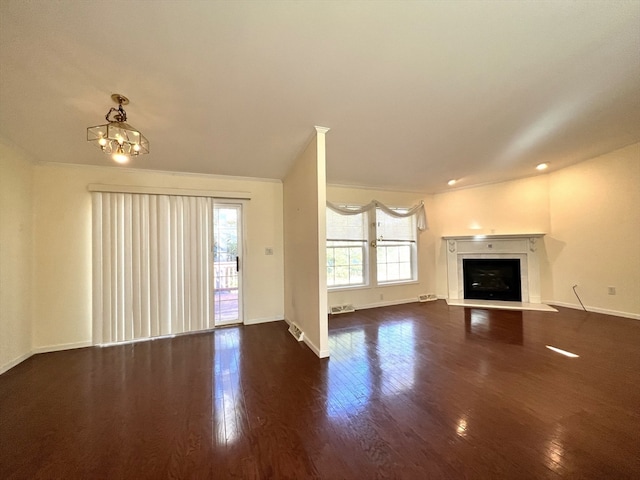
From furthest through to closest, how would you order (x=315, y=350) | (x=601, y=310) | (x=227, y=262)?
(x=601, y=310), (x=227, y=262), (x=315, y=350)

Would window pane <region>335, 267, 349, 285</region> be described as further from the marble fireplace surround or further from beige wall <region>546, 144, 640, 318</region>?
beige wall <region>546, 144, 640, 318</region>

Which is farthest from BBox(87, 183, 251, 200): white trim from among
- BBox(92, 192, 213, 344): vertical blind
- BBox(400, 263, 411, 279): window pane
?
BBox(400, 263, 411, 279): window pane

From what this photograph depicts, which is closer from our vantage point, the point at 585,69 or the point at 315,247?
the point at 585,69

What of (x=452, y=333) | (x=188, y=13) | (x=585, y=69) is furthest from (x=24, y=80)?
(x=452, y=333)

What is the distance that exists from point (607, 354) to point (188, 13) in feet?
Result: 16.2

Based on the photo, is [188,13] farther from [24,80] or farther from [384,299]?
[384,299]

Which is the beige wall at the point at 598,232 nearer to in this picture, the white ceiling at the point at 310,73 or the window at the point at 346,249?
the white ceiling at the point at 310,73

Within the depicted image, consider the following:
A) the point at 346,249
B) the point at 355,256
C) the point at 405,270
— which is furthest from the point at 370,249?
the point at 405,270

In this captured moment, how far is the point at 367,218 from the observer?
510 cm

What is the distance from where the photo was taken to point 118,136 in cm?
196

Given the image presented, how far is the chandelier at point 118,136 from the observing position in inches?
76.6

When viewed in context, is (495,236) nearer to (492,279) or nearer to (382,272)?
(492,279)

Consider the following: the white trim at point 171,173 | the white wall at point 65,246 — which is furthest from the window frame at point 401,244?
the white wall at point 65,246

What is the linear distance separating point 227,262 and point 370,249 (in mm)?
2803
